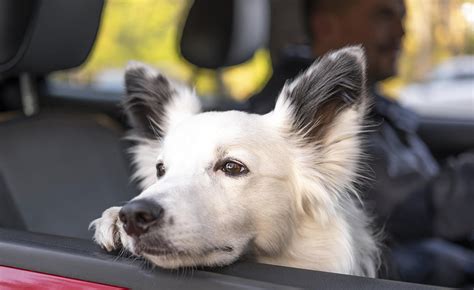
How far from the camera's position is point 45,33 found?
96.9 inches

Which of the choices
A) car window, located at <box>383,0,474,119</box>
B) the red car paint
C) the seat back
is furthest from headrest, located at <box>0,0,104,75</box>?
car window, located at <box>383,0,474,119</box>

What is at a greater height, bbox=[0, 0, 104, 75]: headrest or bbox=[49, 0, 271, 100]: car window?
bbox=[0, 0, 104, 75]: headrest

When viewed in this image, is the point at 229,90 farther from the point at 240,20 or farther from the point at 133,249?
the point at 133,249

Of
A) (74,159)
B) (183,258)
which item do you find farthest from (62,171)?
(183,258)

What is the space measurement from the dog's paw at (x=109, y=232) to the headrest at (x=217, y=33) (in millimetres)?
1695

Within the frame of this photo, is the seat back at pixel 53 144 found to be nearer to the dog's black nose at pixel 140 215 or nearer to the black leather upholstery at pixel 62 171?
the black leather upholstery at pixel 62 171

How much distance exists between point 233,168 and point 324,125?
1.20ft

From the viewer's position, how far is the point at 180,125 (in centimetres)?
235

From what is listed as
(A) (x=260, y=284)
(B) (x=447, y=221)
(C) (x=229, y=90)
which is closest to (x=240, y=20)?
(C) (x=229, y=90)

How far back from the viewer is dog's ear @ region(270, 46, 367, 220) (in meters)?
2.17

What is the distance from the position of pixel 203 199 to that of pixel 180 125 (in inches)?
16.3

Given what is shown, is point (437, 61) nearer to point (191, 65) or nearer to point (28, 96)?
point (191, 65)

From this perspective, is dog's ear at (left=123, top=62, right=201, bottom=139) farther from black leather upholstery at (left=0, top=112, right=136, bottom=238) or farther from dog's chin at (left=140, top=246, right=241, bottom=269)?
dog's chin at (left=140, top=246, right=241, bottom=269)

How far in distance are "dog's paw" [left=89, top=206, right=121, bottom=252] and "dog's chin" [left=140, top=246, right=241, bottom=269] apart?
166 millimetres
